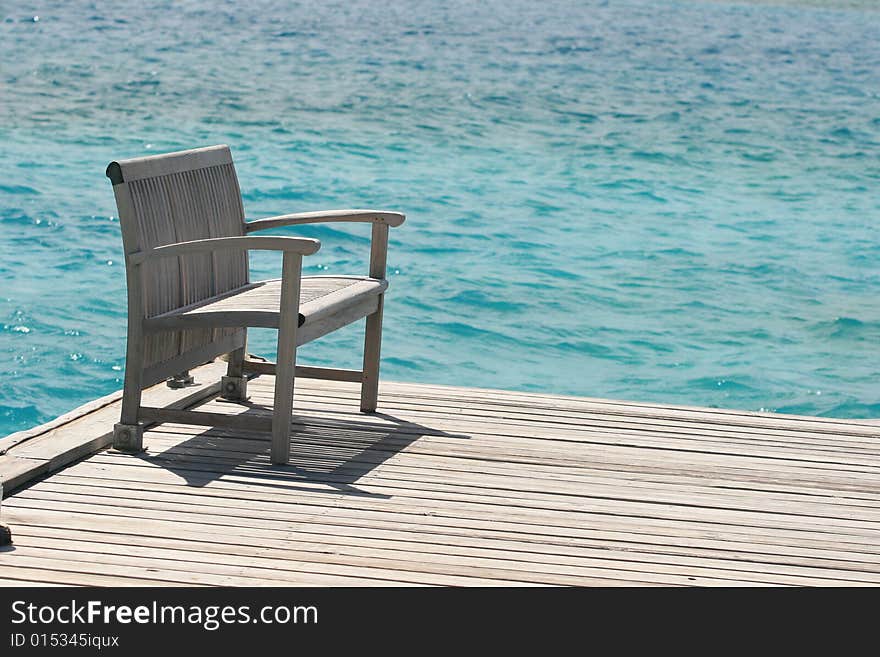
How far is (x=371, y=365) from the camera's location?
4270 millimetres

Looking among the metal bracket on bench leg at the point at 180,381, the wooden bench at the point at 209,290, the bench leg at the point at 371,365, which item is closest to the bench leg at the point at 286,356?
the wooden bench at the point at 209,290

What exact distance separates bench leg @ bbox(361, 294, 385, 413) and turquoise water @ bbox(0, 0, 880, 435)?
11.5ft

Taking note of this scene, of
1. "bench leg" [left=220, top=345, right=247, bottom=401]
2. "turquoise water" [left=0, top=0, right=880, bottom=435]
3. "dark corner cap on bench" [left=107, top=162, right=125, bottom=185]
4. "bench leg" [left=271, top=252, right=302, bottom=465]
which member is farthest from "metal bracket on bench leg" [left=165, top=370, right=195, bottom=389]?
"turquoise water" [left=0, top=0, right=880, bottom=435]

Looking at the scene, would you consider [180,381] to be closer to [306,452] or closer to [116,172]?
[306,452]

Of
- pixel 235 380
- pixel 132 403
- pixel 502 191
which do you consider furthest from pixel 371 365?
pixel 502 191

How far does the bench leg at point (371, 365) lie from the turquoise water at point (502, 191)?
11.5 feet

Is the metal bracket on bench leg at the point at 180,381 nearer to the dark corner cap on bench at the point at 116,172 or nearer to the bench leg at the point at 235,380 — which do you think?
the bench leg at the point at 235,380

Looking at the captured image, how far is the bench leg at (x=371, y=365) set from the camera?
4270 millimetres

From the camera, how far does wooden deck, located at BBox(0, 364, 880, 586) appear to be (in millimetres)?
2842

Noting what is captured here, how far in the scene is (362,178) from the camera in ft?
45.2
